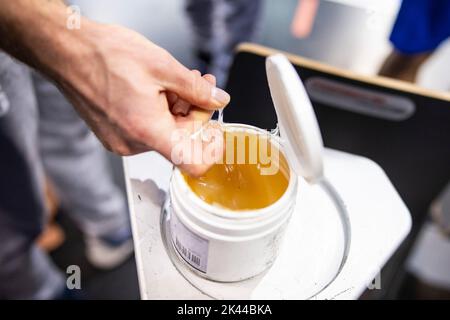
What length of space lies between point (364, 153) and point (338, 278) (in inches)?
8.3

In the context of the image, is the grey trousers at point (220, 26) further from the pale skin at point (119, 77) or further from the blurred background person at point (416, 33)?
the pale skin at point (119, 77)

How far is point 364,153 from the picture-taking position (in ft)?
1.83

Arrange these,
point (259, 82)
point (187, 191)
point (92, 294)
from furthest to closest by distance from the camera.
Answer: point (92, 294) < point (259, 82) < point (187, 191)

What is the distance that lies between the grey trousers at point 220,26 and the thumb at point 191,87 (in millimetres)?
638

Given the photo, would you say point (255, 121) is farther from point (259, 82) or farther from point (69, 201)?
point (69, 201)

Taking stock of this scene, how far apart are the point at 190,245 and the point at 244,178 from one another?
0.07m

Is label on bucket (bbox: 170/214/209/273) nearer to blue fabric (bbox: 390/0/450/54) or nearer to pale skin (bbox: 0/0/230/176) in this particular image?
pale skin (bbox: 0/0/230/176)

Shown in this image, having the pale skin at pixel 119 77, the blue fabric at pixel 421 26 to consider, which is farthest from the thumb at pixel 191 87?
the blue fabric at pixel 421 26

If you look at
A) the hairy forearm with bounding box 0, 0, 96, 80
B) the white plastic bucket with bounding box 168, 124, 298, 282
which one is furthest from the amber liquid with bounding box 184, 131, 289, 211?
the hairy forearm with bounding box 0, 0, 96, 80

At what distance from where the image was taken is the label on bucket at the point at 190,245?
0.35 metres

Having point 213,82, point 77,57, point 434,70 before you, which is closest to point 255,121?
point 213,82

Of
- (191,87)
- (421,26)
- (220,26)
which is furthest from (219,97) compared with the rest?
(220,26)

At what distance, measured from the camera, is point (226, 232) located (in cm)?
34
